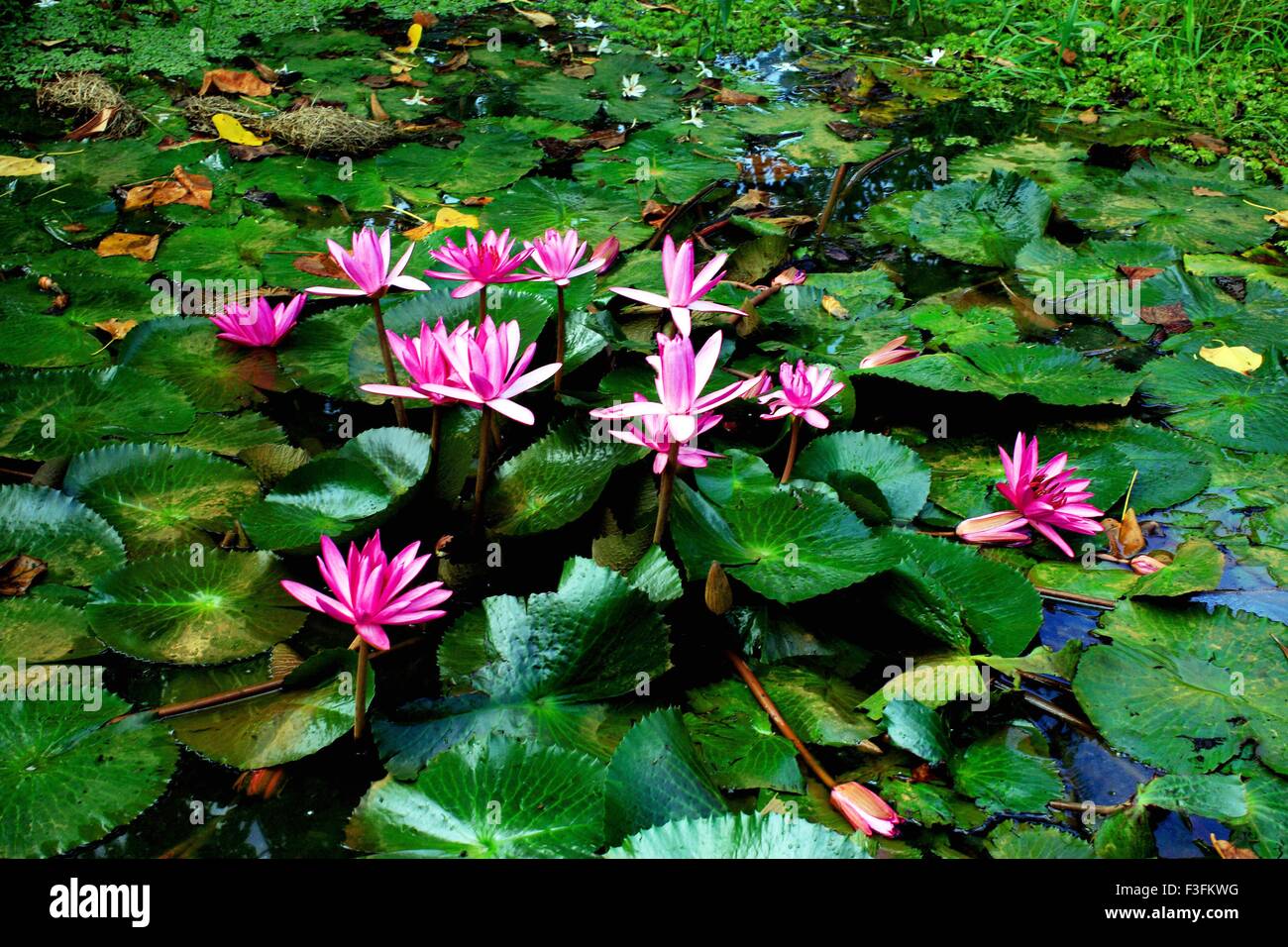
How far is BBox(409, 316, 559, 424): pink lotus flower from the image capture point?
1360 mm

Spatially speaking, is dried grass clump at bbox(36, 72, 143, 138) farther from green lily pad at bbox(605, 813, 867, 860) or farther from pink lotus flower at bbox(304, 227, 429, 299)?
green lily pad at bbox(605, 813, 867, 860)

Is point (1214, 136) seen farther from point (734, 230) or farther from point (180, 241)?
point (180, 241)

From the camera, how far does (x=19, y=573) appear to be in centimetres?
158

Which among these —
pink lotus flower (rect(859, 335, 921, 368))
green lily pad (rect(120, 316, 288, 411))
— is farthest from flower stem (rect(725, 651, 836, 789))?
green lily pad (rect(120, 316, 288, 411))

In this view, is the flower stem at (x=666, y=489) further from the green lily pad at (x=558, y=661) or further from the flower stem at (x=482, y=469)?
the flower stem at (x=482, y=469)

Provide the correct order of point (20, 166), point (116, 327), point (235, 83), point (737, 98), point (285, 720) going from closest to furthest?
point (285, 720) → point (116, 327) → point (20, 166) → point (235, 83) → point (737, 98)

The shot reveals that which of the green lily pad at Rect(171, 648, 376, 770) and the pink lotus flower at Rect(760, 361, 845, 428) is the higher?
the pink lotus flower at Rect(760, 361, 845, 428)

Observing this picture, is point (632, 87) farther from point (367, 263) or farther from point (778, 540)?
point (778, 540)

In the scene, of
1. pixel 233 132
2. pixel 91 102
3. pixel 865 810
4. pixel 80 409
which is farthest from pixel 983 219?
pixel 91 102

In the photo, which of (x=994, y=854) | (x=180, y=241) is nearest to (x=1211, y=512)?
(x=994, y=854)

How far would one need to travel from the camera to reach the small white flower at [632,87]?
3766mm

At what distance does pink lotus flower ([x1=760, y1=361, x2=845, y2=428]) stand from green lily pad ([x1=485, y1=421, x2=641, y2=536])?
0.28 meters

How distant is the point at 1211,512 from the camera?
6.24ft

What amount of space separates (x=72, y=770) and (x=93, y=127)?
2.83 metres
